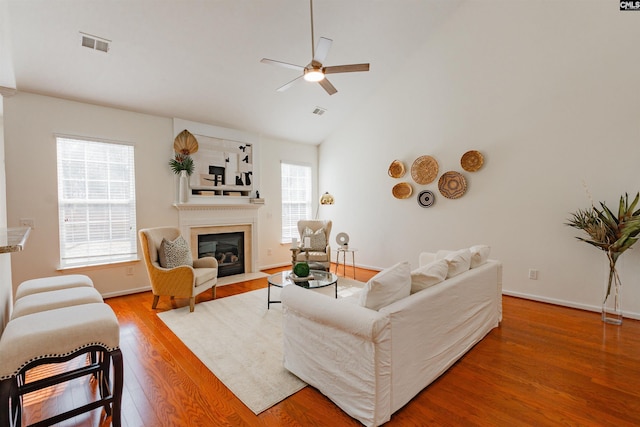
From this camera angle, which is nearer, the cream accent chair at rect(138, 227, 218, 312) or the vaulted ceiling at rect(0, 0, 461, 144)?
the vaulted ceiling at rect(0, 0, 461, 144)

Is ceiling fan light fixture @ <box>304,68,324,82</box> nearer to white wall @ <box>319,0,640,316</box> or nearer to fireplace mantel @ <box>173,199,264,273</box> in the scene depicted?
white wall @ <box>319,0,640,316</box>

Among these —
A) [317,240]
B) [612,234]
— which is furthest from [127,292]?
[612,234]

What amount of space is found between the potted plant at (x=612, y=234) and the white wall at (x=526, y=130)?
13 cm

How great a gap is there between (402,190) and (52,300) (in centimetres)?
475

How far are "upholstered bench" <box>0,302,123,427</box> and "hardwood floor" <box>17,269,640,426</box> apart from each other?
385 millimetres

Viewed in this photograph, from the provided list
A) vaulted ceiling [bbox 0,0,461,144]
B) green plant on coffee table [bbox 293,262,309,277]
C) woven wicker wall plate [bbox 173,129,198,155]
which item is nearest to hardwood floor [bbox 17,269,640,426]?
green plant on coffee table [bbox 293,262,309,277]

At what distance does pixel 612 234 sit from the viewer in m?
3.17

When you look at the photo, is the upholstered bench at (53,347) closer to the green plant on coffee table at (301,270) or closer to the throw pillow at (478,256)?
the green plant on coffee table at (301,270)

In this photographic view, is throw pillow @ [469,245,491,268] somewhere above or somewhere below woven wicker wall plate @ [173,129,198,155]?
below

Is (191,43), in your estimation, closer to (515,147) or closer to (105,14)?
(105,14)

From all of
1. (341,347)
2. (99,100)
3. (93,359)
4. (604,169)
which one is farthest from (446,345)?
(99,100)

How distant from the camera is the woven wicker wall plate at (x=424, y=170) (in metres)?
4.81

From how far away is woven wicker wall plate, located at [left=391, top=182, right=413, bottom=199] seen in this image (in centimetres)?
514

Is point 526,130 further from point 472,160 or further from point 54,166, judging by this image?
point 54,166
